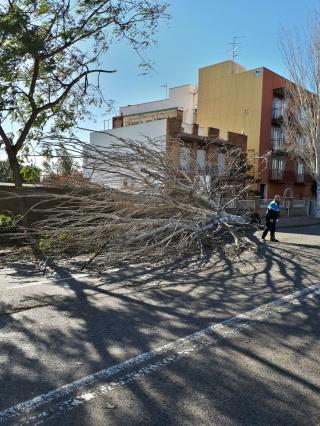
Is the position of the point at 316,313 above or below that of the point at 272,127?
below

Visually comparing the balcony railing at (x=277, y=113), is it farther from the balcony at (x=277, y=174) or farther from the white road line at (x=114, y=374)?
the white road line at (x=114, y=374)

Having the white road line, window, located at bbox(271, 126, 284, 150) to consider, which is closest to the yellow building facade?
window, located at bbox(271, 126, 284, 150)

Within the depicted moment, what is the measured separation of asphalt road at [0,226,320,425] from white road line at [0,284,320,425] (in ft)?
0.03

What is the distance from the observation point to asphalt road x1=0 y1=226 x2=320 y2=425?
3.35 meters

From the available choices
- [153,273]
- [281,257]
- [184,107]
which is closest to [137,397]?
[153,273]

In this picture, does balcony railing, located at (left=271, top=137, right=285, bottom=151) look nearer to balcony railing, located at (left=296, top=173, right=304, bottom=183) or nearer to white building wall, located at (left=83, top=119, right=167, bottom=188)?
balcony railing, located at (left=296, top=173, right=304, bottom=183)

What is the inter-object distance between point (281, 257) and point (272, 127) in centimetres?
2627

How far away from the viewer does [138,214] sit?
34.8 feet

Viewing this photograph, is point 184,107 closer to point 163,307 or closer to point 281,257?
point 281,257

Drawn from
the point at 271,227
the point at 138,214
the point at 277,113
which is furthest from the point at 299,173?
the point at 138,214

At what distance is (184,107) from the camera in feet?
129

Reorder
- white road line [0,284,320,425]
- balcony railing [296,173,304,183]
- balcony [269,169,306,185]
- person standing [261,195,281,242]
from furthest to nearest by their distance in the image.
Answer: balcony railing [296,173,304,183]
balcony [269,169,306,185]
person standing [261,195,281,242]
white road line [0,284,320,425]

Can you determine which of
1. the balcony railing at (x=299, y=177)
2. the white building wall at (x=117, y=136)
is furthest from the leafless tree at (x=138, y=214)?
the balcony railing at (x=299, y=177)

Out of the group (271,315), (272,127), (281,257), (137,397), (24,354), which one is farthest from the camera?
(272,127)
